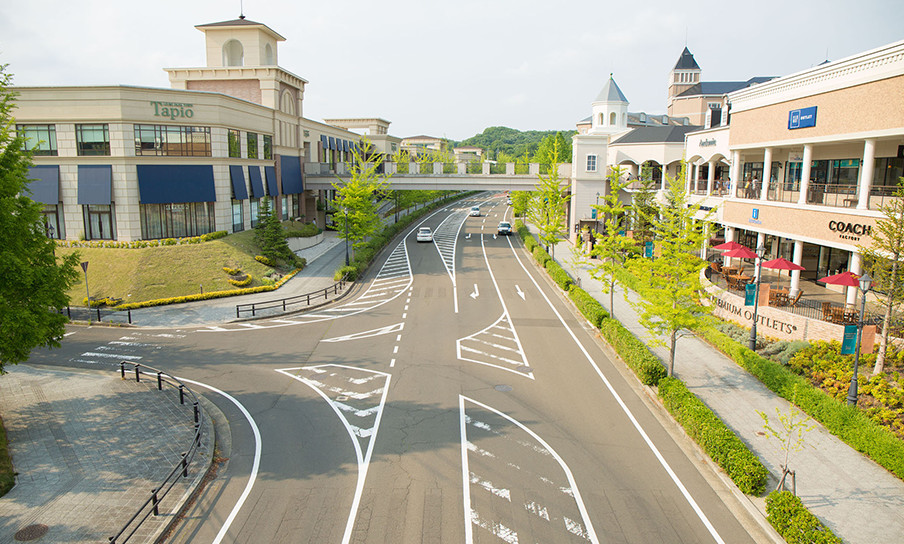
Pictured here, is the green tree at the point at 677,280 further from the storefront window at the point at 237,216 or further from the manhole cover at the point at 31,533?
the storefront window at the point at 237,216

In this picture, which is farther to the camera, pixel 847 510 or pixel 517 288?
pixel 517 288

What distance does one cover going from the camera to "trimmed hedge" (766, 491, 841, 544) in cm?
1064

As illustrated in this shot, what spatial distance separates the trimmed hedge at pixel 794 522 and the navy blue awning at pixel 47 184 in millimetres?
42050

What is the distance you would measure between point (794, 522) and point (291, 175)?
48422mm

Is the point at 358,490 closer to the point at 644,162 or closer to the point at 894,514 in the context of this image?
the point at 894,514

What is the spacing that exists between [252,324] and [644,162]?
3639 cm

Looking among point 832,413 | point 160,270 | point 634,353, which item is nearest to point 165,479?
point 634,353

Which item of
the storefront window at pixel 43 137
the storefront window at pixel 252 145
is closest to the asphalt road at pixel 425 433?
the storefront window at pixel 43 137

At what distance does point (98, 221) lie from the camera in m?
37.3

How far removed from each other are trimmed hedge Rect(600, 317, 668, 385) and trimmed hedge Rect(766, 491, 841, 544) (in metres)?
7.29

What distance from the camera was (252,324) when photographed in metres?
28.3

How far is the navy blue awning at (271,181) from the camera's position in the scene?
155 ft

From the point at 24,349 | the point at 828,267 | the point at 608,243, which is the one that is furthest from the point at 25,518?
the point at 828,267

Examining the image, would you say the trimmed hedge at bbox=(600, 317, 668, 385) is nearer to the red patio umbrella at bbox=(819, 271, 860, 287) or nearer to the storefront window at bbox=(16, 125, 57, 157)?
the red patio umbrella at bbox=(819, 271, 860, 287)
